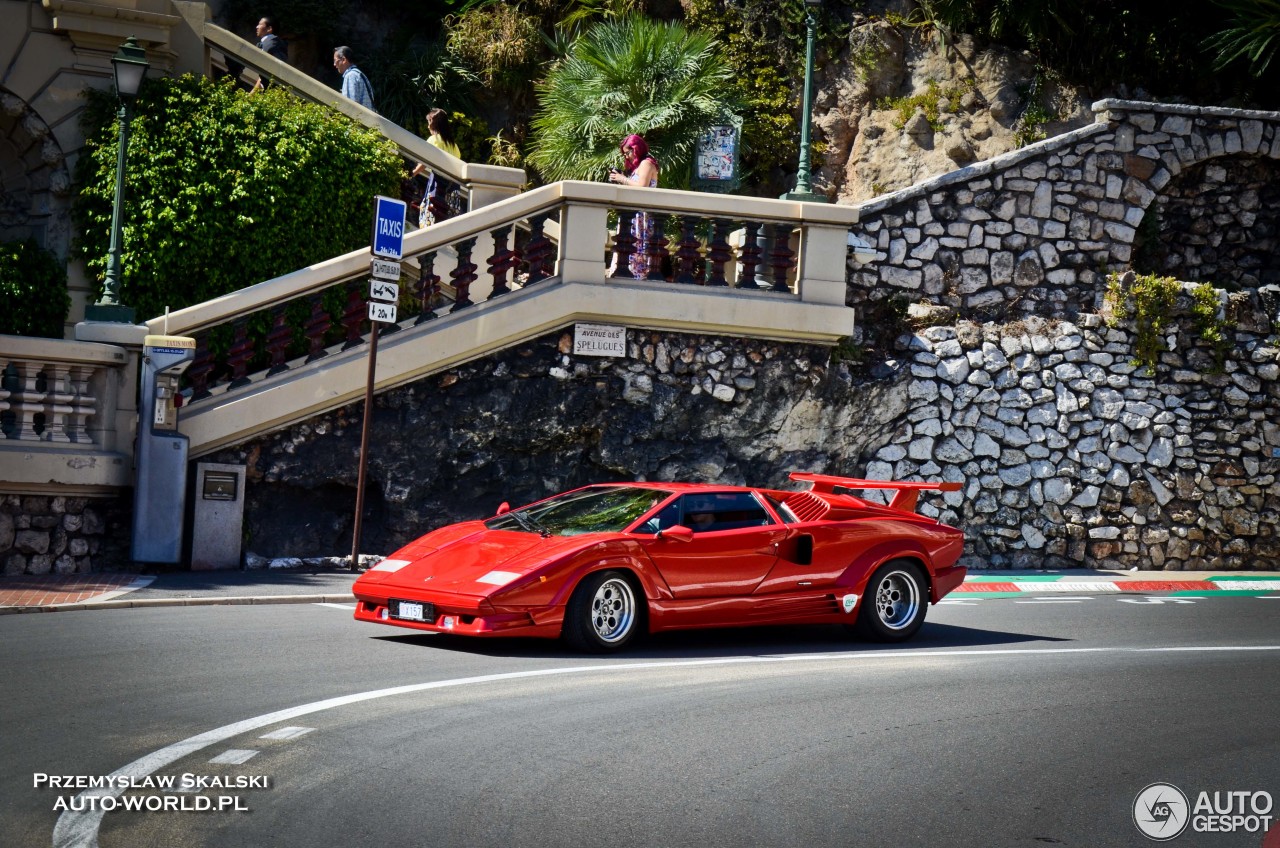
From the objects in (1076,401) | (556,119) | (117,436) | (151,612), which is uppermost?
(556,119)

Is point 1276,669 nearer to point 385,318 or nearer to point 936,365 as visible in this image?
point 936,365

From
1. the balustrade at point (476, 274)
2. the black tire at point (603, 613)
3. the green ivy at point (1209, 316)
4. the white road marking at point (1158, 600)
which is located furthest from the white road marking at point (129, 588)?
the green ivy at point (1209, 316)

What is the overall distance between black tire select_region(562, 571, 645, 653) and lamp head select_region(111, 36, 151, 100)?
782 cm

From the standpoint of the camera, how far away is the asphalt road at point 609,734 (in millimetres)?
6168

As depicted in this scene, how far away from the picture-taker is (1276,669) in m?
11.3

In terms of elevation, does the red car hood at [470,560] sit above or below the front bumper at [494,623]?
above

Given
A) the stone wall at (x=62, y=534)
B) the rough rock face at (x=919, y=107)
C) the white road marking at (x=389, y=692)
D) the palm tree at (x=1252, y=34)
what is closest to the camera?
the white road marking at (x=389, y=692)

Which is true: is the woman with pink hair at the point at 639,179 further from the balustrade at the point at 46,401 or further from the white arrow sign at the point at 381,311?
the balustrade at the point at 46,401

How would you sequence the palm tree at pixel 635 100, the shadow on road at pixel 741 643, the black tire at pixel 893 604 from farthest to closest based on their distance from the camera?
1. the palm tree at pixel 635 100
2. the black tire at pixel 893 604
3. the shadow on road at pixel 741 643

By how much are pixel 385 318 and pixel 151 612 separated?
12.8 feet

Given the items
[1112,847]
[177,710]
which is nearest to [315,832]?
[177,710]

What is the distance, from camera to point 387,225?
47.5 feet

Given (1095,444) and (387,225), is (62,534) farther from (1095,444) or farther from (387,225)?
(1095,444)

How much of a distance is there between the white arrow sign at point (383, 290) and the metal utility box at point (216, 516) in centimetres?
219
